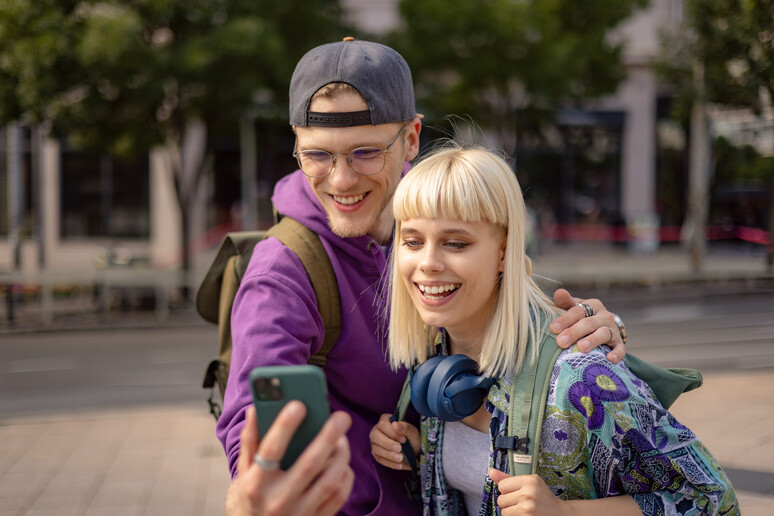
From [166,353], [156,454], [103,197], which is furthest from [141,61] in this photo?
[103,197]

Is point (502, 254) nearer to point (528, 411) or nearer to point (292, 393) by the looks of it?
point (528, 411)

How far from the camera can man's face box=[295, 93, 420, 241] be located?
6.84 ft

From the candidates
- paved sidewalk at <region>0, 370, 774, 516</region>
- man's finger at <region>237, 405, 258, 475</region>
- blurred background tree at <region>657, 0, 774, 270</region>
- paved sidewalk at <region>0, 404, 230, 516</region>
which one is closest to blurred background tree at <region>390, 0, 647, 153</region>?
blurred background tree at <region>657, 0, 774, 270</region>

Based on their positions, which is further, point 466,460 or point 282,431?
point 466,460

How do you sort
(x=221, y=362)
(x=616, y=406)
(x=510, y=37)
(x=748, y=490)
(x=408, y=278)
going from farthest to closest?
(x=510, y=37) → (x=748, y=490) → (x=221, y=362) → (x=408, y=278) → (x=616, y=406)

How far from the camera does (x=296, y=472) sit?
46.9 inches

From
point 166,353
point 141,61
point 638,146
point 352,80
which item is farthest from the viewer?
point 638,146

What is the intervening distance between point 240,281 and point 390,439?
0.62m

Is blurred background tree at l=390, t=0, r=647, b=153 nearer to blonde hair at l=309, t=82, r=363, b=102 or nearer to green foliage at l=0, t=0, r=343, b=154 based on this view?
green foliage at l=0, t=0, r=343, b=154

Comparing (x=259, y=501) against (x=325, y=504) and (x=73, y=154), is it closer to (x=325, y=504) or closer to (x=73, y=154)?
(x=325, y=504)

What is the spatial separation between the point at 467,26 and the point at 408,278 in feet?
52.5

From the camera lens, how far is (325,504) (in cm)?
124

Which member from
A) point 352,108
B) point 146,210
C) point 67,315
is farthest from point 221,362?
point 146,210

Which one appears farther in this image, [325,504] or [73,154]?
[73,154]
